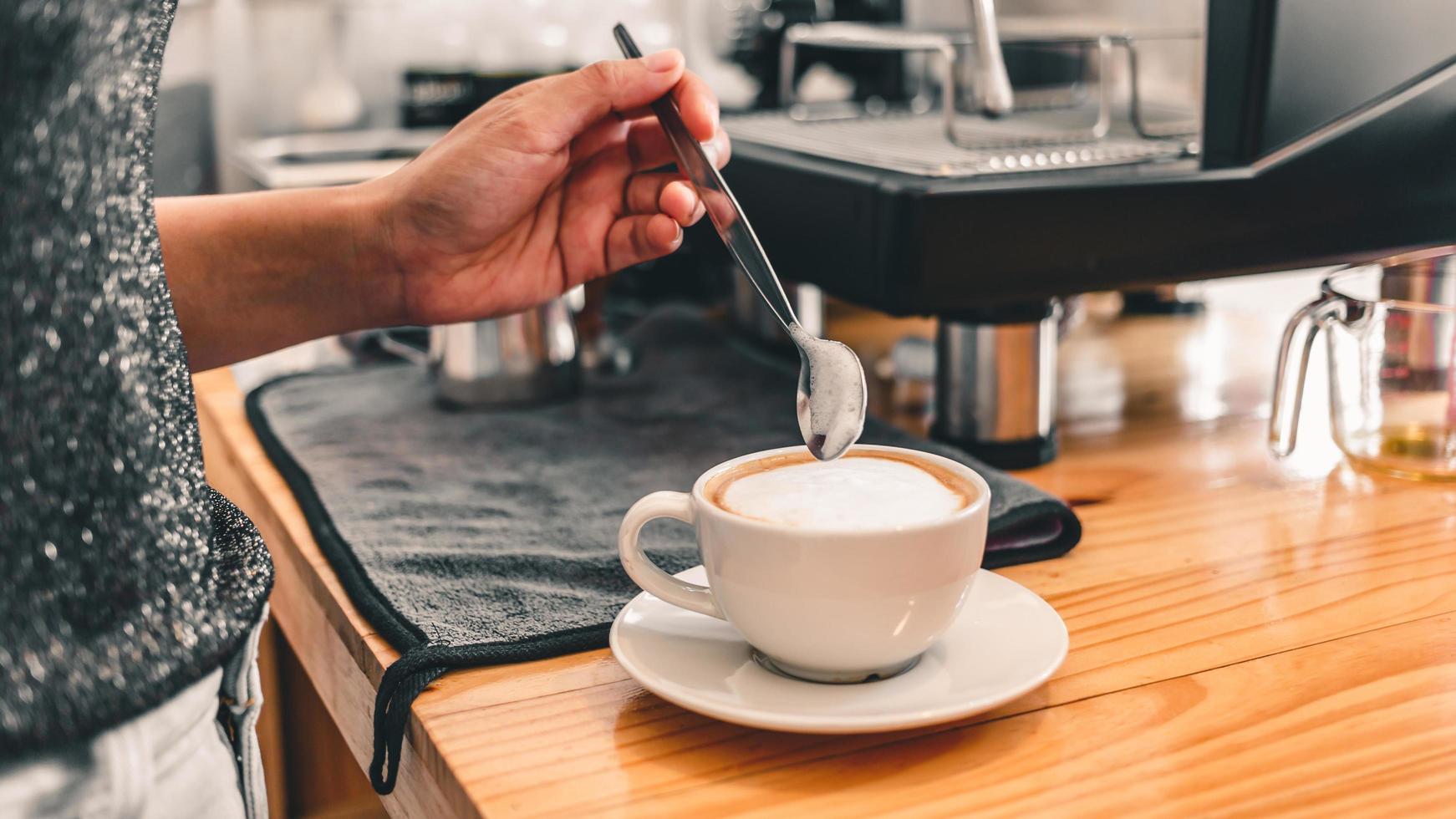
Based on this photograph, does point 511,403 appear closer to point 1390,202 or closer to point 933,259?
point 933,259

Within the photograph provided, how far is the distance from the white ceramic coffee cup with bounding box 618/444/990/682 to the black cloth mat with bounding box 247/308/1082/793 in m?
0.11

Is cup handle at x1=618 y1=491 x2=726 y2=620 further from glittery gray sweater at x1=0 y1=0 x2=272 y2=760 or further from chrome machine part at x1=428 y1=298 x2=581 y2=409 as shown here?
chrome machine part at x1=428 y1=298 x2=581 y2=409

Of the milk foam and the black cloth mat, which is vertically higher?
the milk foam

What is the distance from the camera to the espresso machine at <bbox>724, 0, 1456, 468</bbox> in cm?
70

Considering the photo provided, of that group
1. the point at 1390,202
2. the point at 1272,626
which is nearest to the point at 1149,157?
the point at 1390,202

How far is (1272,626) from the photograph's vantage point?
1.84 ft

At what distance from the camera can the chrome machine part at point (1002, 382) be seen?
0.78 metres

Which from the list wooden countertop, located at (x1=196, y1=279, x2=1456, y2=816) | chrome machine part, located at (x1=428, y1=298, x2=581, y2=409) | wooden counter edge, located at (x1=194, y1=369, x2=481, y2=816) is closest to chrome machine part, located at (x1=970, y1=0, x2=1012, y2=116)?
wooden countertop, located at (x1=196, y1=279, x2=1456, y2=816)

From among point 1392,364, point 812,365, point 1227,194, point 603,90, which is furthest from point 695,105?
point 1392,364

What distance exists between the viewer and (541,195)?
28.3 inches

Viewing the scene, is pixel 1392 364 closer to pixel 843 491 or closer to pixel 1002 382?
pixel 1002 382

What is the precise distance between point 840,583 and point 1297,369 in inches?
17.2

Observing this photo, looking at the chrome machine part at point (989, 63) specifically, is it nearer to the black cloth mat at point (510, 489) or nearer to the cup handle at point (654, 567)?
the black cloth mat at point (510, 489)

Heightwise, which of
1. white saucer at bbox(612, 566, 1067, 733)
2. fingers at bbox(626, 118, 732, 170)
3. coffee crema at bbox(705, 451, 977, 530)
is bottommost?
white saucer at bbox(612, 566, 1067, 733)
